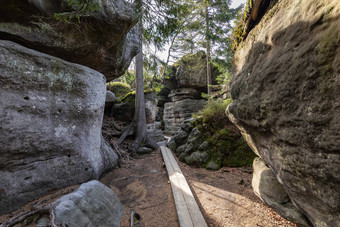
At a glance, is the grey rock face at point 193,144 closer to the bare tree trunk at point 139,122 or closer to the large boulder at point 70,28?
the bare tree trunk at point 139,122

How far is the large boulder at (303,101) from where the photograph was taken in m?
1.23

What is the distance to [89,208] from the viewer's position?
2.09 meters

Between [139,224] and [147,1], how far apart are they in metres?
5.82

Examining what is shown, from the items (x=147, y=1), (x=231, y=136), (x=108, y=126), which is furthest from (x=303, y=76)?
(x=108, y=126)

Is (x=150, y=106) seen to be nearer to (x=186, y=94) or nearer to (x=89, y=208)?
(x=186, y=94)

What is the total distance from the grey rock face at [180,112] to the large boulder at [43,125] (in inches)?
444

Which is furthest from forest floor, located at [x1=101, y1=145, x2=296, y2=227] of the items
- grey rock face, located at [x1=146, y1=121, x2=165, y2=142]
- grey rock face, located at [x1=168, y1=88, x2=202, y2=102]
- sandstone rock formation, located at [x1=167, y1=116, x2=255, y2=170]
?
grey rock face, located at [x1=168, y1=88, x2=202, y2=102]

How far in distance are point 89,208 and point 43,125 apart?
198 cm

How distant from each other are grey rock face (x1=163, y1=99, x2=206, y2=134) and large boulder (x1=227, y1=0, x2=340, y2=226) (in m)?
12.4

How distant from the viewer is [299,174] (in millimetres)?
1598

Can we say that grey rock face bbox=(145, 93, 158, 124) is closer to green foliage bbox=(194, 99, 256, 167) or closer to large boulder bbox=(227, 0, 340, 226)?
green foliage bbox=(194, 99, 256, 167)

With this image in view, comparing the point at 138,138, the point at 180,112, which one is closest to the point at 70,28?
the point at 138,138

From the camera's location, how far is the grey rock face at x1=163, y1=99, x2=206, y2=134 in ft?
48.2

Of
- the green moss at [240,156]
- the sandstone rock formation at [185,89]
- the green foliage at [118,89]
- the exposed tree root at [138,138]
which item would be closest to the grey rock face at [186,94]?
the sandstone rock formation at [185,89]
